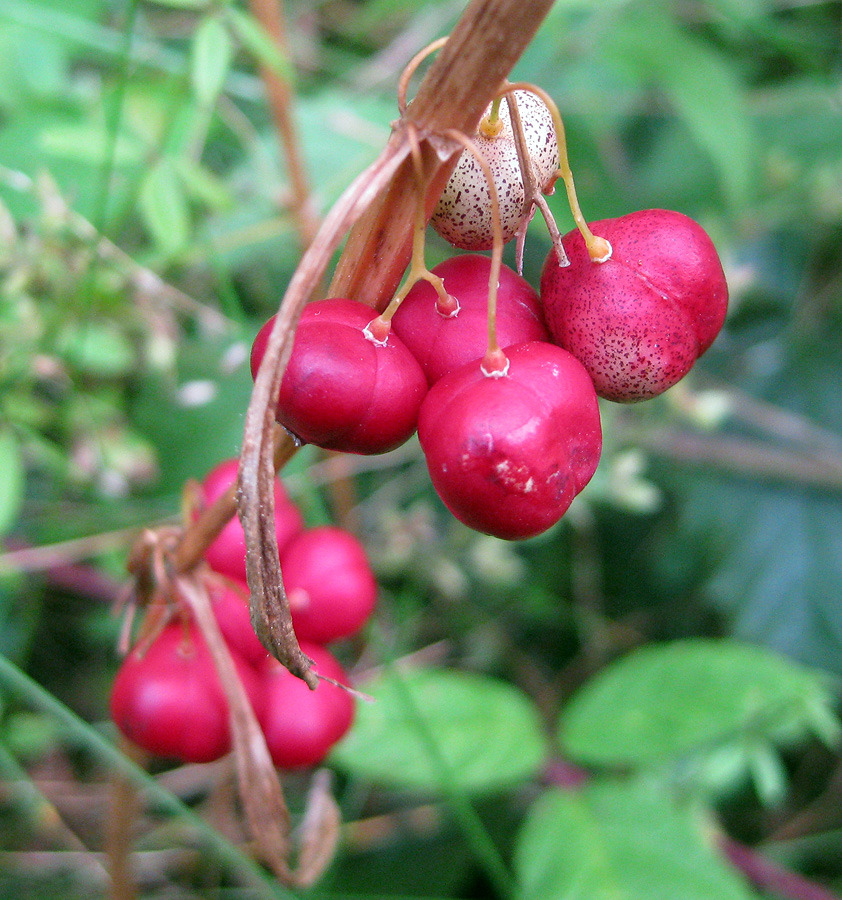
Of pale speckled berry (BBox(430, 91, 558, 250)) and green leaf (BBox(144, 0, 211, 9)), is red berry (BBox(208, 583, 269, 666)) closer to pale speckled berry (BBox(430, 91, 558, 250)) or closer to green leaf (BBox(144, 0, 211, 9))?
pale speckled berry (BBox(430, 91, 558, 250))

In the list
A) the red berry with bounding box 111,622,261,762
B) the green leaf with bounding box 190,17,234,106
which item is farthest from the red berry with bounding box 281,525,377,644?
the green leaf with bounding box 190,17,234,106

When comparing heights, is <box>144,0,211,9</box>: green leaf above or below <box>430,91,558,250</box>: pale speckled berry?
below

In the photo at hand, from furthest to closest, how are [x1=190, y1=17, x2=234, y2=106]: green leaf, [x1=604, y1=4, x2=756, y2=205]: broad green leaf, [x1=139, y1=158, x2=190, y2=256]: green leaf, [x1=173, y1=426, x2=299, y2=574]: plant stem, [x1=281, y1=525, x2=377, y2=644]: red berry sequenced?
1. [x1=604, y1=4, x2=756, y2=205]: broad green leaf
2. [x1=139, y1=158, x2=190, y2=256]: green leaf
3. [x1=190, y1=17, x2=234, y2=106]: green leaf
4. [x1=281, y1=525, x2=377, y2=644]: red berry
5. [x1=173, y1=426, x2=299, y2=574]: plant stem

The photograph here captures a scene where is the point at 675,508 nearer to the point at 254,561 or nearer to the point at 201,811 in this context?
the point at 201,811

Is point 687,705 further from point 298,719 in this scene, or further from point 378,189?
point 378,189

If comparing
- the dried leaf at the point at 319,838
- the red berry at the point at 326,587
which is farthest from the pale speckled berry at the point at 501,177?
the dried leaf at the point at 319,838

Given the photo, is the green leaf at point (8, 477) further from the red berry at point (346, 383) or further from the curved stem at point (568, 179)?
the curved stem at point (568, 179)

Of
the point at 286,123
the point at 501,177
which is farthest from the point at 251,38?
the point at 501,177
